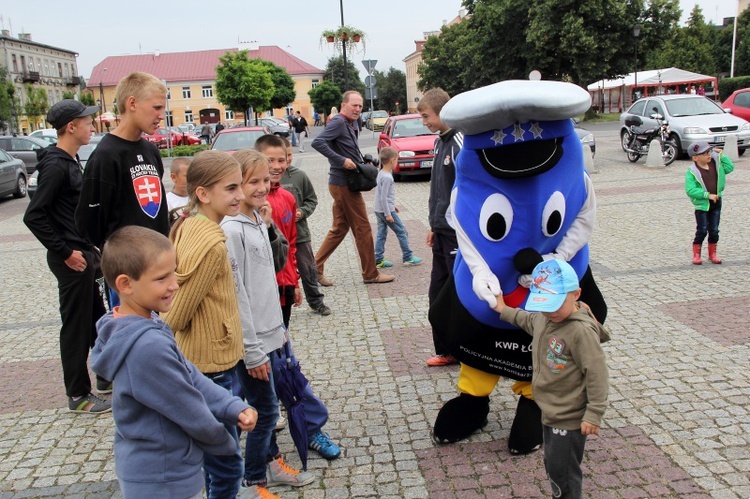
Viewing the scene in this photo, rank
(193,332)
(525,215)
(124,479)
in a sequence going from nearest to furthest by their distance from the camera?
(124,479)
(193,332)
(525,215)

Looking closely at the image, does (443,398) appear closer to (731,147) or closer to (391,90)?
(731,147)

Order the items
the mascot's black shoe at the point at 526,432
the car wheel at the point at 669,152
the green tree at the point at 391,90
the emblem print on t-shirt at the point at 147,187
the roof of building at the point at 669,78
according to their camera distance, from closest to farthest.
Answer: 1. the mascot's black shoe at the point at 526,432
2. the emblem print on t-shirt at the point at 147,187
3. the car wheel at the point at 669,152
4. the roof of building at the point at 669,78
5. the green tree at the point at 391,90

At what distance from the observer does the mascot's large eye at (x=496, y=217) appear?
349 cm

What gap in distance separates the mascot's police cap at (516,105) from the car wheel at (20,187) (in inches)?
761

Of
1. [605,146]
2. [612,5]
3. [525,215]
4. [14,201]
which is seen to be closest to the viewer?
[525,215]

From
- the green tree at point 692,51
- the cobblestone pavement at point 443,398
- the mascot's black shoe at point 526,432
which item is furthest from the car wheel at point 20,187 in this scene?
the green tree at point 692,51

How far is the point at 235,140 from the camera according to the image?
1580cm

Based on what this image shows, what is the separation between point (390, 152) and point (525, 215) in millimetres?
5192

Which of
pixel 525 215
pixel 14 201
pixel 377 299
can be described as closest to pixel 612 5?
pixel 14 201

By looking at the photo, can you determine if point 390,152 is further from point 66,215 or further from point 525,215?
point 525,215

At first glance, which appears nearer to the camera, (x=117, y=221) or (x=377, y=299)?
(x=117, y=221)

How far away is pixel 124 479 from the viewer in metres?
2.29

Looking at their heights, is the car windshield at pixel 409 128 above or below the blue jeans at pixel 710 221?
above

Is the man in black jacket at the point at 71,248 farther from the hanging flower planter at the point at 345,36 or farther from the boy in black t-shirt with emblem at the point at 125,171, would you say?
the hanging flower planter at the point at 345,36
